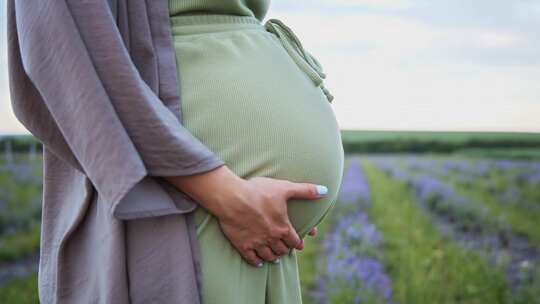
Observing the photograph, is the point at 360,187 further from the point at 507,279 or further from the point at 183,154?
the point at 183,154

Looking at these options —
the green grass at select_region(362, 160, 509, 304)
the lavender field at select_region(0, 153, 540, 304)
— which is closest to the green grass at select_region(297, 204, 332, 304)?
the lavender field at select_region(0, 153, 540, 304)

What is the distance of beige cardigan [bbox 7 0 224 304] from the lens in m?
0.86

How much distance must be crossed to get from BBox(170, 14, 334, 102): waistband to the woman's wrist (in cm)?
28

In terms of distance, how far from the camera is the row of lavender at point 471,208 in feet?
12.7

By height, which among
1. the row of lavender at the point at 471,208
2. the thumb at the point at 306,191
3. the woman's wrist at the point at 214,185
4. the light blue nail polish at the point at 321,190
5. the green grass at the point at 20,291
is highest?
the woman's wrist at the point at 214,185

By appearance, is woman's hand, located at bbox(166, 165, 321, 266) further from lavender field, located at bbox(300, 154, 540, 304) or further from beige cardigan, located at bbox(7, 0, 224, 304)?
lavender field, located at bbox(300, 154, 540, 304)

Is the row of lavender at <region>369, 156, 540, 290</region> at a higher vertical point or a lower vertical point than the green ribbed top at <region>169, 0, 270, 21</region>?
lower

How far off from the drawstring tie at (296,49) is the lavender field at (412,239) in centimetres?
229

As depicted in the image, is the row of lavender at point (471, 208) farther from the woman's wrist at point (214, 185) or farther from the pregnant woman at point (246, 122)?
the woman's wrist at point (214, 185)

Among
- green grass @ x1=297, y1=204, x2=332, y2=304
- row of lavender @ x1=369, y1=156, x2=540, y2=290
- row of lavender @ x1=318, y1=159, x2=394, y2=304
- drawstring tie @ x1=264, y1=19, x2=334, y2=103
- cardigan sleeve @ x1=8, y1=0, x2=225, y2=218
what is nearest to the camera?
cardigan sleeve @ x1=8, y1=0, x2=225, y2=218

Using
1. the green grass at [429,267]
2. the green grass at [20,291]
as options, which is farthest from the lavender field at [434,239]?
the green grass at [20,291]

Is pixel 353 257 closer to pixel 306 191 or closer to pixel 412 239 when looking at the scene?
pixel 412 239

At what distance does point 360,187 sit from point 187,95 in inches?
161

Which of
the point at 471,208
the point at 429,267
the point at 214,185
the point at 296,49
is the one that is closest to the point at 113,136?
the point at 214,185
